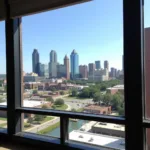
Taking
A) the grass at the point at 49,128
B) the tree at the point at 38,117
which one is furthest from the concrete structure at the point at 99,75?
the tree at the point at 38,117

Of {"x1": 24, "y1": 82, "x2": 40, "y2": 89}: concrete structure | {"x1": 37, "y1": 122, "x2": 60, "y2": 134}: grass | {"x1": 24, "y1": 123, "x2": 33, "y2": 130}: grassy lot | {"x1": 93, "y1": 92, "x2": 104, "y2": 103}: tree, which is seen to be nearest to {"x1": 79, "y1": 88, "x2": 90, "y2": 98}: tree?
{"x1": 93, "y1": 92, "x2": 104, "y2": 103}: tree

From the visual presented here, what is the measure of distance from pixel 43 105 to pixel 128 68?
148 cm

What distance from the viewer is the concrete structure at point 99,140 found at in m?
2.61

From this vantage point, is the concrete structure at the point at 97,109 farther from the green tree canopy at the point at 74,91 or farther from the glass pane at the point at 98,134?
the green tree canopy at the point at 74,91

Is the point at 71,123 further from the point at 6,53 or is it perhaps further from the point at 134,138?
the point at 6,53

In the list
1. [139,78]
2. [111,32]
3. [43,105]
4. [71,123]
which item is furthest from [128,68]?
[43,105]

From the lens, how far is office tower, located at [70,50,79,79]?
9.56 feet

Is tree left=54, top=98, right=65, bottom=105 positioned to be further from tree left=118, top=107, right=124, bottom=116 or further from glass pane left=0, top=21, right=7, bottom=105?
glass pane left=0, top=21, right=7, bottom=105

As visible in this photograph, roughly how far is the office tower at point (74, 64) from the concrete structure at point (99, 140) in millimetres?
→ 791

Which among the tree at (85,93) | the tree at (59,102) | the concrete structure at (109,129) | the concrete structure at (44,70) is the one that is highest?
the concrete structure at (44,70)

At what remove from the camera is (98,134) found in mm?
2734

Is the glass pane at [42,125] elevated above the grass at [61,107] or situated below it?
below

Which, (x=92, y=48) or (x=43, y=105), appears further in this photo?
(x=43, y=105)

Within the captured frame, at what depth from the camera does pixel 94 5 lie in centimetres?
273
